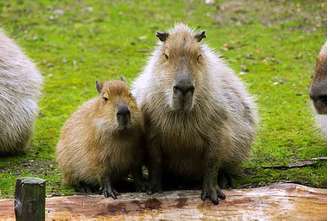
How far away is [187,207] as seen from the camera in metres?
4.44

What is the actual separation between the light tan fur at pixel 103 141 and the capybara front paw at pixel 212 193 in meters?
0.47

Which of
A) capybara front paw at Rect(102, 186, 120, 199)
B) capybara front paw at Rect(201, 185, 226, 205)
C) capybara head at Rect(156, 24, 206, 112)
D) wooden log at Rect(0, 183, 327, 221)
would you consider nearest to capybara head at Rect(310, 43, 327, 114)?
wooden log at Rect(0, 183, 327, 221)

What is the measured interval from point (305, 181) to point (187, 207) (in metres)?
1.14

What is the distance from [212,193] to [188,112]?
494 millimetres

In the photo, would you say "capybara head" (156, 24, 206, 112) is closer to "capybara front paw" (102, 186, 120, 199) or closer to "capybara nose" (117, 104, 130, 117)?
"capybara nose" (117, 104, 130, 117)

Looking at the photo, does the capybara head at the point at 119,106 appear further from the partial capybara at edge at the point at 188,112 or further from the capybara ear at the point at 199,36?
the capybara ear at the point at 199,36

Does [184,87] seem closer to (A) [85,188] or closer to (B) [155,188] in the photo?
(B) [155,188]

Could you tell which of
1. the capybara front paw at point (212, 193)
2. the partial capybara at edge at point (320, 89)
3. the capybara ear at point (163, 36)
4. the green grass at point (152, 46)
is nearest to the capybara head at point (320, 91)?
the partial capybara at edge at point (320, 89)

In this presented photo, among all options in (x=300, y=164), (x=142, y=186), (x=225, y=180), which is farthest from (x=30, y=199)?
(x=300, y=164)

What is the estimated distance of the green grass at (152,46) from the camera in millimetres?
6064

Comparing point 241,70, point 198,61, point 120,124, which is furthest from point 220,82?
point 241,70

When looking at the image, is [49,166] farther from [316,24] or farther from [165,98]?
[316,24]

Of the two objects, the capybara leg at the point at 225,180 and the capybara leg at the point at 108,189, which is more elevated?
the capybara leg at the point at 225,180

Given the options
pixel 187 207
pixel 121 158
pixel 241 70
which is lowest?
pixel 187 207
